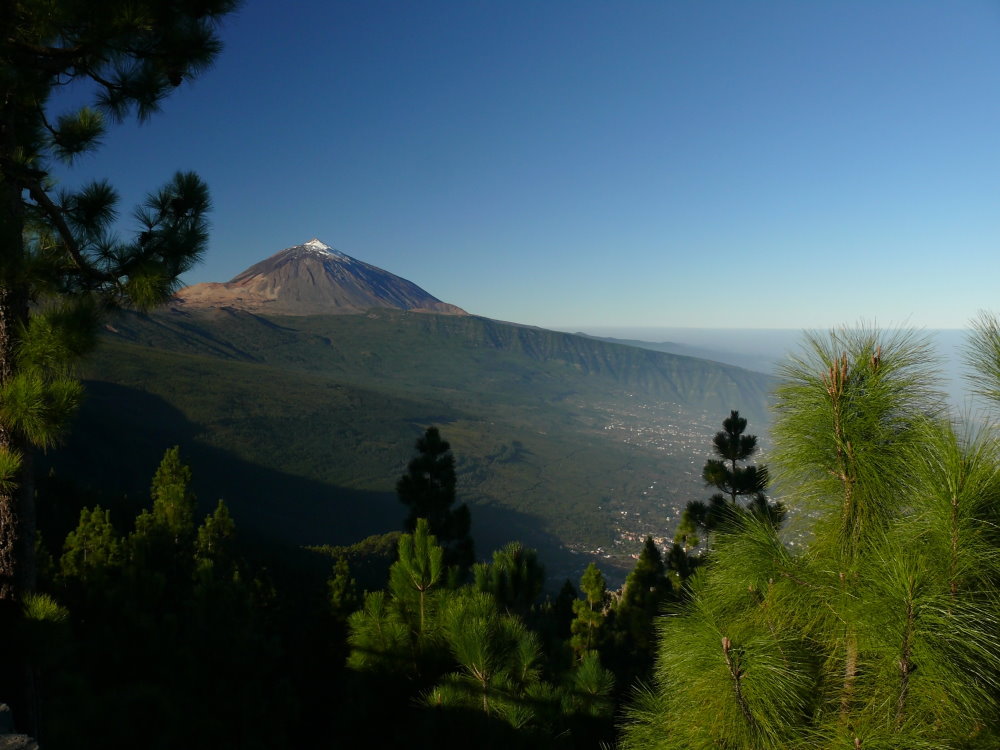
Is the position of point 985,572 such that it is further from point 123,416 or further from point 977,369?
point 123,416

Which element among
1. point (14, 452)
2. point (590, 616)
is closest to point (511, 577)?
point (14, 452)

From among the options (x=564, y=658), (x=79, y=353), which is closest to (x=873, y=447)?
(x=79, y=353)

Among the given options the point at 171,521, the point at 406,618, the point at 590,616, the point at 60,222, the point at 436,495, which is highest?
the point at 60,222

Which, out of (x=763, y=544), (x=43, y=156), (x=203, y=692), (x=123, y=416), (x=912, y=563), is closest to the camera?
(x=912, y=563)

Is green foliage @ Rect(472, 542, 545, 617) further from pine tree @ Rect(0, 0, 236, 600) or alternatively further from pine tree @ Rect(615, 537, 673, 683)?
pine tree @ Rect(615, 537, 673, 683)

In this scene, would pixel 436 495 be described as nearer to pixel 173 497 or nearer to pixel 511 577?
pixel 511 577
